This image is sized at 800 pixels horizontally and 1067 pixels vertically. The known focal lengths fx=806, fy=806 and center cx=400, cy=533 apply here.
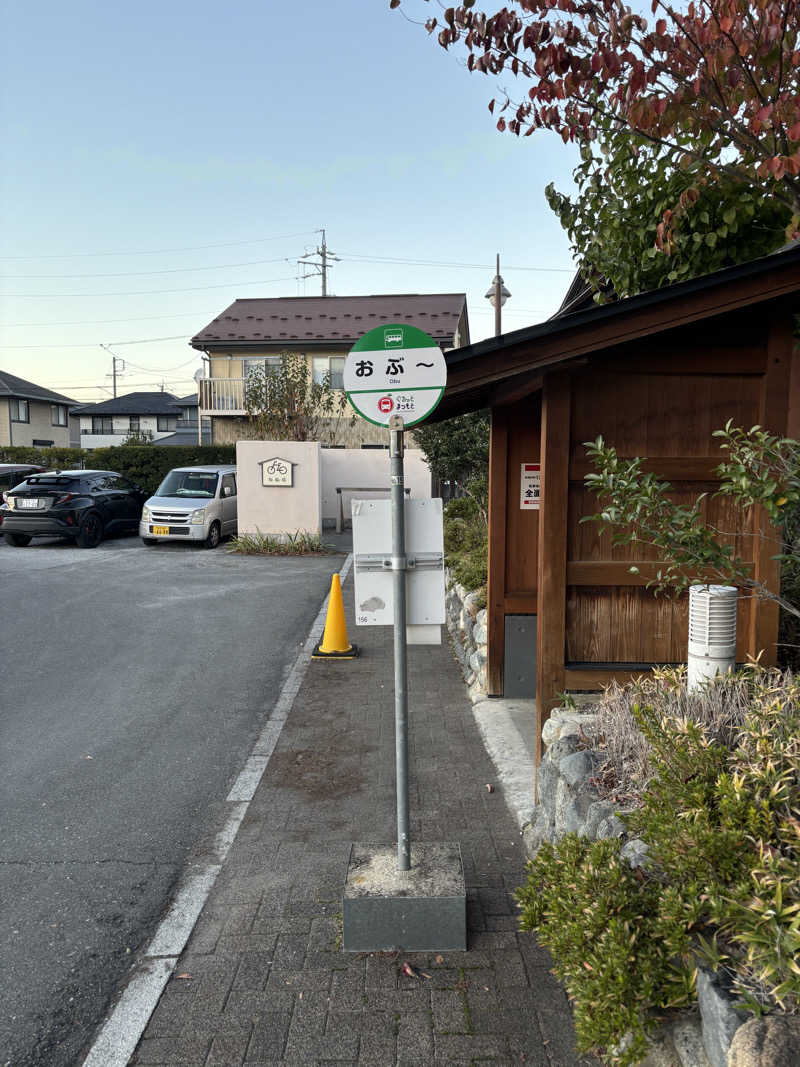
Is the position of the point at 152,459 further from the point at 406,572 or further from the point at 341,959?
the point at 341,959

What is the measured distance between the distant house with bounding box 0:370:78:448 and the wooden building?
1675 inches

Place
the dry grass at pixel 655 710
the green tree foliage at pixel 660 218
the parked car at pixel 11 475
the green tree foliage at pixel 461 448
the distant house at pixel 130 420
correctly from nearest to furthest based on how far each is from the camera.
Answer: the dry grass at pixel 655 710
the green tree foliage at pixel 660 218
the green tree foliage at pixel 461 448
the parked car at pixel 11 475
the distant house at pixel 130 420

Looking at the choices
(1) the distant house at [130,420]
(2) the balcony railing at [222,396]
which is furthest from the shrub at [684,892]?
(1) the distant house at [130,420]

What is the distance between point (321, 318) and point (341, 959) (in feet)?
99.3

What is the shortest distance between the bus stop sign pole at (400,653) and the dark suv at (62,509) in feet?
52.1

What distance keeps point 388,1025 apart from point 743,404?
3.78 metres

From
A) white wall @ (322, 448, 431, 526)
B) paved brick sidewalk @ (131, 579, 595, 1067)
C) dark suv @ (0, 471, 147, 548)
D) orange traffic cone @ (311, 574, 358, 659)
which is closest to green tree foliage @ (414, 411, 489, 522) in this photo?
orange traffic cone @ (311, 574, 358, 659)

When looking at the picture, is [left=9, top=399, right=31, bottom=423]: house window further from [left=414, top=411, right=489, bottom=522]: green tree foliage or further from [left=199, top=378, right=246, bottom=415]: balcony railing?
[left=414, top=411, right=489, bottom=522]: green tree foliage

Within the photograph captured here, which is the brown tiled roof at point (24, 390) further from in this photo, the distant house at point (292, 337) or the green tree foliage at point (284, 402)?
the green tree foliage at point (284, 402)

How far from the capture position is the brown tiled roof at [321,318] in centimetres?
3016

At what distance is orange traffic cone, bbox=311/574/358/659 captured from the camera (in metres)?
8.72

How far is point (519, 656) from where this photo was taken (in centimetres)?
696

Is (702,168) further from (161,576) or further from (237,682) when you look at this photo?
(161,576)

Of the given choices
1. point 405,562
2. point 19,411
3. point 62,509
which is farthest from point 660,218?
point 19,411
